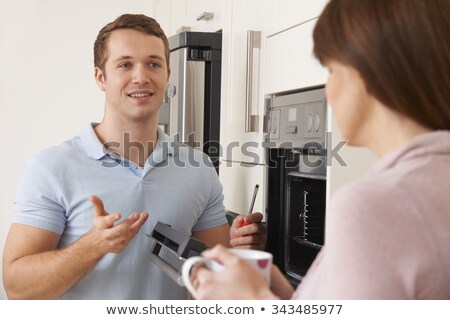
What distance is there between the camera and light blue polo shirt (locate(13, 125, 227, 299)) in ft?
5.06

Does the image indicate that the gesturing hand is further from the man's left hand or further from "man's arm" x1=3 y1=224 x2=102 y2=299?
the man's left hand

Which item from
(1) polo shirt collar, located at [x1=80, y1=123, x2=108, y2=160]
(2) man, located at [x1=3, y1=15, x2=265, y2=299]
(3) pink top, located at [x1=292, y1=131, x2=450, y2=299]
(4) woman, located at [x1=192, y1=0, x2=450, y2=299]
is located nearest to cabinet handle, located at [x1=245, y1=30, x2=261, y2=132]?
(2) man, located at [x1=3, y1=15, x2=265, y2=299]

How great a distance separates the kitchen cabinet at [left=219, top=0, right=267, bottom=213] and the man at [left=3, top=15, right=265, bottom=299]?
272 millimetres

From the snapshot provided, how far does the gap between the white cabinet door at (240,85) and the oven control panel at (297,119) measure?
0.46 ft

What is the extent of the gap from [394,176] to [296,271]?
3.75 ft

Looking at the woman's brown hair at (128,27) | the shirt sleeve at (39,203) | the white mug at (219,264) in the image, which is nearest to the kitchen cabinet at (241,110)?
the woman's brown hair at (128,27)

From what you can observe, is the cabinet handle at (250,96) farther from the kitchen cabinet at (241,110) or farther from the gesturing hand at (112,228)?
the gesturing hand at (112,228)

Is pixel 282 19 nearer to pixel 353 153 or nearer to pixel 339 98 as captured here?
pixel 353 153

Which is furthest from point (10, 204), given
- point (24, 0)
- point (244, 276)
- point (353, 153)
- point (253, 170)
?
point (244, 276)

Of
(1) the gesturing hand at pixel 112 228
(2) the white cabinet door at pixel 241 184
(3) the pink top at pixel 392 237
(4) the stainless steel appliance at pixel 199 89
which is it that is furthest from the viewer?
(4) the stainless steel appliance at pixel 199 89

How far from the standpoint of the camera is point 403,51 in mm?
706

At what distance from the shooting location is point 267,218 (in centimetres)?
186

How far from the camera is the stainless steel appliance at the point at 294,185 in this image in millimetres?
1644

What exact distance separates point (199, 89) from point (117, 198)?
0.94 meters
